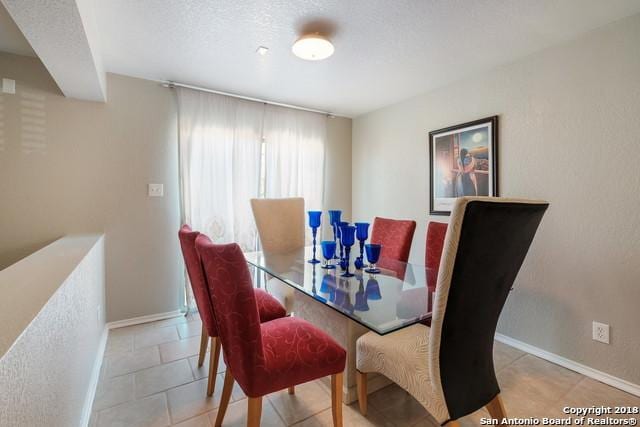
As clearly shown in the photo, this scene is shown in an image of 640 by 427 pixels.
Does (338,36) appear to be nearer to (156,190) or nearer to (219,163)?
(219,163)

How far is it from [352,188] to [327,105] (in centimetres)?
115

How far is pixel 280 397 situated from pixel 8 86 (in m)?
2.93

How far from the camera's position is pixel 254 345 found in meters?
1.15

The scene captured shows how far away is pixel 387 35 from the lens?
2027 millimetres

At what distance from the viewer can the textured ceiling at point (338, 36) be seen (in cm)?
174

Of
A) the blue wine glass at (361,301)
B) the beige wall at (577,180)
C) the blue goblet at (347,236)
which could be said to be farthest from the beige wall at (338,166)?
the blue wine glass at (361,301)

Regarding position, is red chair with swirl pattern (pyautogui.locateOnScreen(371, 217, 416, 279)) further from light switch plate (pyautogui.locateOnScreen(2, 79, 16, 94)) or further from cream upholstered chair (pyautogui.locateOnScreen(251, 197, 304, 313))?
light switch plate (pyautogui.locateOnScreen(2, 79, 16, 94))

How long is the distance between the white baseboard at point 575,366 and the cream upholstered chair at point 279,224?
1944 millimetres

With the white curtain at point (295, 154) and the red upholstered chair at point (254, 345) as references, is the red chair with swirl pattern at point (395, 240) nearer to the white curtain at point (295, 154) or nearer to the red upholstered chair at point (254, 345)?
the red upholstered chair at point (254, 345)

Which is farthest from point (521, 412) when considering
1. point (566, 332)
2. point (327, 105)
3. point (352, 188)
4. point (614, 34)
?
point (327, 105)

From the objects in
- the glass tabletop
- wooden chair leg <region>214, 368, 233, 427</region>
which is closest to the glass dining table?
the glass tabletop

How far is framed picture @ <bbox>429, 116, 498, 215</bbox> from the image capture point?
8.20 feet

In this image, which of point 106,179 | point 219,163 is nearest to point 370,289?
point 219,163

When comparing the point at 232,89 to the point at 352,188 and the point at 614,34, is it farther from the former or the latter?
the point at 614,34
